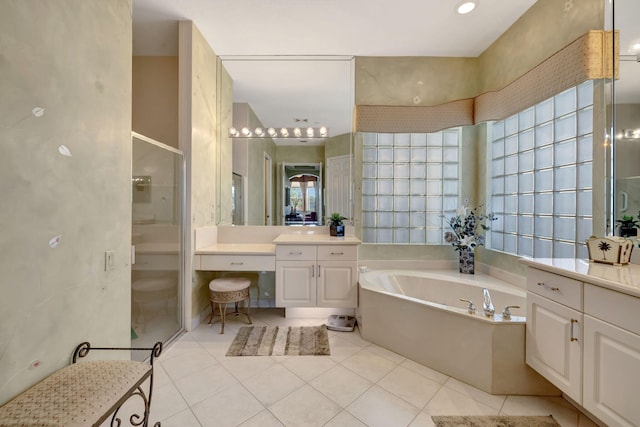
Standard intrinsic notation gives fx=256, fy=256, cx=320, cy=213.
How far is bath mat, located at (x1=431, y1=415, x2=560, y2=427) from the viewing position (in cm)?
132

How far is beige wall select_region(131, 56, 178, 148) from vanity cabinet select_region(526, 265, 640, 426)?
3148 mm

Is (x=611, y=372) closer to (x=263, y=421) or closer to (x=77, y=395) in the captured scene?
(x=263, y=421)

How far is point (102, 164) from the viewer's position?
131 centimetres

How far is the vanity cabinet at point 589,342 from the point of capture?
3.20 ft

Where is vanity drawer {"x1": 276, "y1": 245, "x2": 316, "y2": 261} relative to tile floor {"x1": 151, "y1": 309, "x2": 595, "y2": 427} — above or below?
above

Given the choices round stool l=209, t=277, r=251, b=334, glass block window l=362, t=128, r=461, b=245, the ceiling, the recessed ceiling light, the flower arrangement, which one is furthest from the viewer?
glass block window l=362, t=128, r=461, b=245

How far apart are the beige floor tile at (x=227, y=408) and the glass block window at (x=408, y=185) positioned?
1827mm

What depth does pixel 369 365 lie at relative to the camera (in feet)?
6.03

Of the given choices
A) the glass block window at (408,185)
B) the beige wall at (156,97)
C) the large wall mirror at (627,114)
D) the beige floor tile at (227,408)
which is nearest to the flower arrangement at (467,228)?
the glass block window at (408,185)

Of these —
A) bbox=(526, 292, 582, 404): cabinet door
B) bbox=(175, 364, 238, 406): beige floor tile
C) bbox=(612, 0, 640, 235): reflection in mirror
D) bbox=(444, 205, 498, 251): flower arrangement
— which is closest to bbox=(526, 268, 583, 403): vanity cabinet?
bbox=(526, 292, 582, 404): cabinet door

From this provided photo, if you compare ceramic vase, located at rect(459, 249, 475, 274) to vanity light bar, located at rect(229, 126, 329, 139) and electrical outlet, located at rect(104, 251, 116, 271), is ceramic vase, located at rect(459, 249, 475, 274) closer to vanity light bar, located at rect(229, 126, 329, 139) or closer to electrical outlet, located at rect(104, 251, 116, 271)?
vanity light bar, located at rect(229, 126, 329, 139)

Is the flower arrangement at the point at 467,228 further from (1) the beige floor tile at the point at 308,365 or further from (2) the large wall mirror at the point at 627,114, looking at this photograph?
(1) the beige floor tile at the point at 308,365

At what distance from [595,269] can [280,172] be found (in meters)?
2.58

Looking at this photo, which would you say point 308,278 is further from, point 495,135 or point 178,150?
point 495,135
